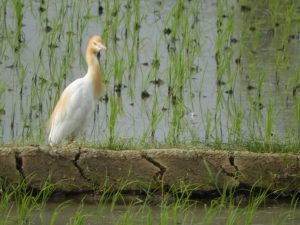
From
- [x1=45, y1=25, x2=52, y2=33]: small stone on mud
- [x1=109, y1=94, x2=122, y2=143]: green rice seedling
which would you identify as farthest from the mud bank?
[x1=45, y1=25, x2=52, y2=33]: small stone on mud

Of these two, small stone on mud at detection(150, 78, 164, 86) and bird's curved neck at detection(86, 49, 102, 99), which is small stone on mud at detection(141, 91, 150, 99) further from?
bird's curved neck at detection(86, 49, 102, 99)

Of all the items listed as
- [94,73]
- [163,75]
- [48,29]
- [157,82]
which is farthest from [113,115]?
[48,29]

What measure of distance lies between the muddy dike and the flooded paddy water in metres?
0.49

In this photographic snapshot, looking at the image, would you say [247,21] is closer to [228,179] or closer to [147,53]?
[147,53]

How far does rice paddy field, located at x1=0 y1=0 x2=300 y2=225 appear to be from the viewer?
22.2 ft

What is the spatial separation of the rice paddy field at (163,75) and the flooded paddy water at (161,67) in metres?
0.01

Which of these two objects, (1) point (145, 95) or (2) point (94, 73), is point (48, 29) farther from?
(2) point (94, 73)

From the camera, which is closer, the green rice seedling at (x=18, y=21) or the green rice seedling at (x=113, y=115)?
the green rice seedling at (x=113, y=115)

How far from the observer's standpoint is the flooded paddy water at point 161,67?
26.6ft

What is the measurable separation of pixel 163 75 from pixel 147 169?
9.74ft

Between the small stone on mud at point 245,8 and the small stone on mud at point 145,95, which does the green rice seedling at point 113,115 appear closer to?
the small stone on mud at point 145,95

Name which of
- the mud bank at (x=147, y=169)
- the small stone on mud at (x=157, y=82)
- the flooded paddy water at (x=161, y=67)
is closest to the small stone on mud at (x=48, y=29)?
the flooded paddy water at (x=161, y=67)

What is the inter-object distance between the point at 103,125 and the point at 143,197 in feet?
6.89

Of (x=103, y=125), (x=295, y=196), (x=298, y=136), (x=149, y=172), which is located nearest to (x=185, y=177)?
(x=149, y=172)
